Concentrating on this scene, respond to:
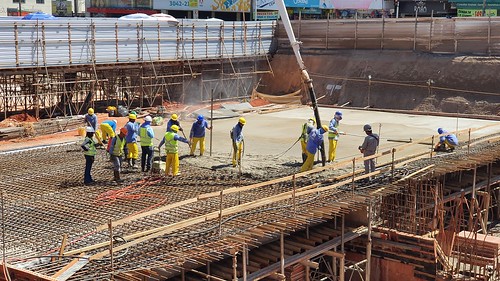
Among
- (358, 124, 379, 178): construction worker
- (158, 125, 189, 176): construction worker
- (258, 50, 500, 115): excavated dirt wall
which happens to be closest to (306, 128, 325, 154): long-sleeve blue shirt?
(358, 124, 379, 178): construction worker

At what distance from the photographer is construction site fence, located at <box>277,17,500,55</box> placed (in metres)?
35.0

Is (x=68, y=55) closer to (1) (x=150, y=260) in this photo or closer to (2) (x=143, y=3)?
(1) (x=150, y=260)

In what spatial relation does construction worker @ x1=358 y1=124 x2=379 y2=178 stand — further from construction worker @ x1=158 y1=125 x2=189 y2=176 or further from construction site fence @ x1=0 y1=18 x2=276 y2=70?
construction site fence @ x1=0 y1=18 x2=276 y2=70

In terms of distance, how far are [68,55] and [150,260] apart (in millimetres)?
20045

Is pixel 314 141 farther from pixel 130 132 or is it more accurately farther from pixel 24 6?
pixel 24 6

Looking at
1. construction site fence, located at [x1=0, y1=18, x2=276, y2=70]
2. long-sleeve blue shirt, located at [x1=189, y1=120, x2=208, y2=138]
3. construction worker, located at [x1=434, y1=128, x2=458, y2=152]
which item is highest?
construction site fence, located at [x1=0, y1=18, x2=276, y2=70]

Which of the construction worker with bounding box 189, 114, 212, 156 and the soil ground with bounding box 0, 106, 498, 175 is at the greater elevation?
the construction worker with bounding box 189, 114, 212, 156

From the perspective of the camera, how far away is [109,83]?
33.3 metres

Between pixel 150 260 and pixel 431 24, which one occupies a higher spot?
pixel 431 24

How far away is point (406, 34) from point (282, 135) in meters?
15.2

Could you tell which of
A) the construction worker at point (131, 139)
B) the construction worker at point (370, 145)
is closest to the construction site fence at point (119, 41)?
the construction worker at point (131, 139)

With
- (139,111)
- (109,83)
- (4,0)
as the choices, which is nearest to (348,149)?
(139,111)

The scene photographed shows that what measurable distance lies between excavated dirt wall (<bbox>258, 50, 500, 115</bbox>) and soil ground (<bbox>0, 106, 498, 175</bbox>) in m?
2.97

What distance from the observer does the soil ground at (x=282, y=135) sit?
19.7 meters
